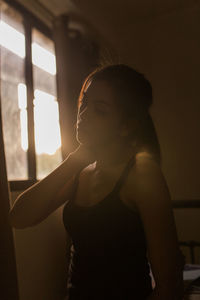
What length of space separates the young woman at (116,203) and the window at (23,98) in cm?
122

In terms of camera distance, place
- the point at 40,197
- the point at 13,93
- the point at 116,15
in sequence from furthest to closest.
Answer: the point at 116,15, the point at 13,93, the point at 40,197

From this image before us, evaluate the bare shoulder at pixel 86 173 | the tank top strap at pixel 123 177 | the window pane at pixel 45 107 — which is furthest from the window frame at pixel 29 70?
the tank top strap at pixel 123 177

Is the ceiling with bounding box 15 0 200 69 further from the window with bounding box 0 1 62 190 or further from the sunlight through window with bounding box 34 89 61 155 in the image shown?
the sunlight through window with bounding box 34 89 61 155

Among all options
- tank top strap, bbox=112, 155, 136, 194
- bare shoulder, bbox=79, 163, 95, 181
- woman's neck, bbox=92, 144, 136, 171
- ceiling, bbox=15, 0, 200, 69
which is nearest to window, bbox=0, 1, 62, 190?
ceiling, bbox=15, 0, 200, 69

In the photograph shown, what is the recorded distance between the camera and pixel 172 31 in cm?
313

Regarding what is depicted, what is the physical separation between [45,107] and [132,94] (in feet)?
5.86

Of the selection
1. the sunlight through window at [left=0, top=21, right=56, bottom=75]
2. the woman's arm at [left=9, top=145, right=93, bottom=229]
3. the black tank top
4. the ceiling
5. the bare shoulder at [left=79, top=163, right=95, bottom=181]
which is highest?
the ceiling

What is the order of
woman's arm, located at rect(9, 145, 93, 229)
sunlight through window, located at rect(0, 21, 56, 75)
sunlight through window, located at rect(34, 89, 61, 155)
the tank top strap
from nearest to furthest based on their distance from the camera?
the tank top strap < woman's arm, located at rect(9, 145, 93, 229) < sunlight through window, located at rect(0, 21, 56, 75) < sunlight through window, located at rect(34, 89, 61, 155)

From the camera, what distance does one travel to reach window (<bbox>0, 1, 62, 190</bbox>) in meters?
2.13

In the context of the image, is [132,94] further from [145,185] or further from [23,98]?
[23,98]

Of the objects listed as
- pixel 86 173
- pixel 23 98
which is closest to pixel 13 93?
pixel 23 98

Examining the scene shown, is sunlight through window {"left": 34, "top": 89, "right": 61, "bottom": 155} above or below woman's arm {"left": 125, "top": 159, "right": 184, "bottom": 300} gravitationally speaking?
above

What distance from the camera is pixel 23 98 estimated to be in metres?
2.22

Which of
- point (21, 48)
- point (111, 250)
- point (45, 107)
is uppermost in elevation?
point (21, 48)
